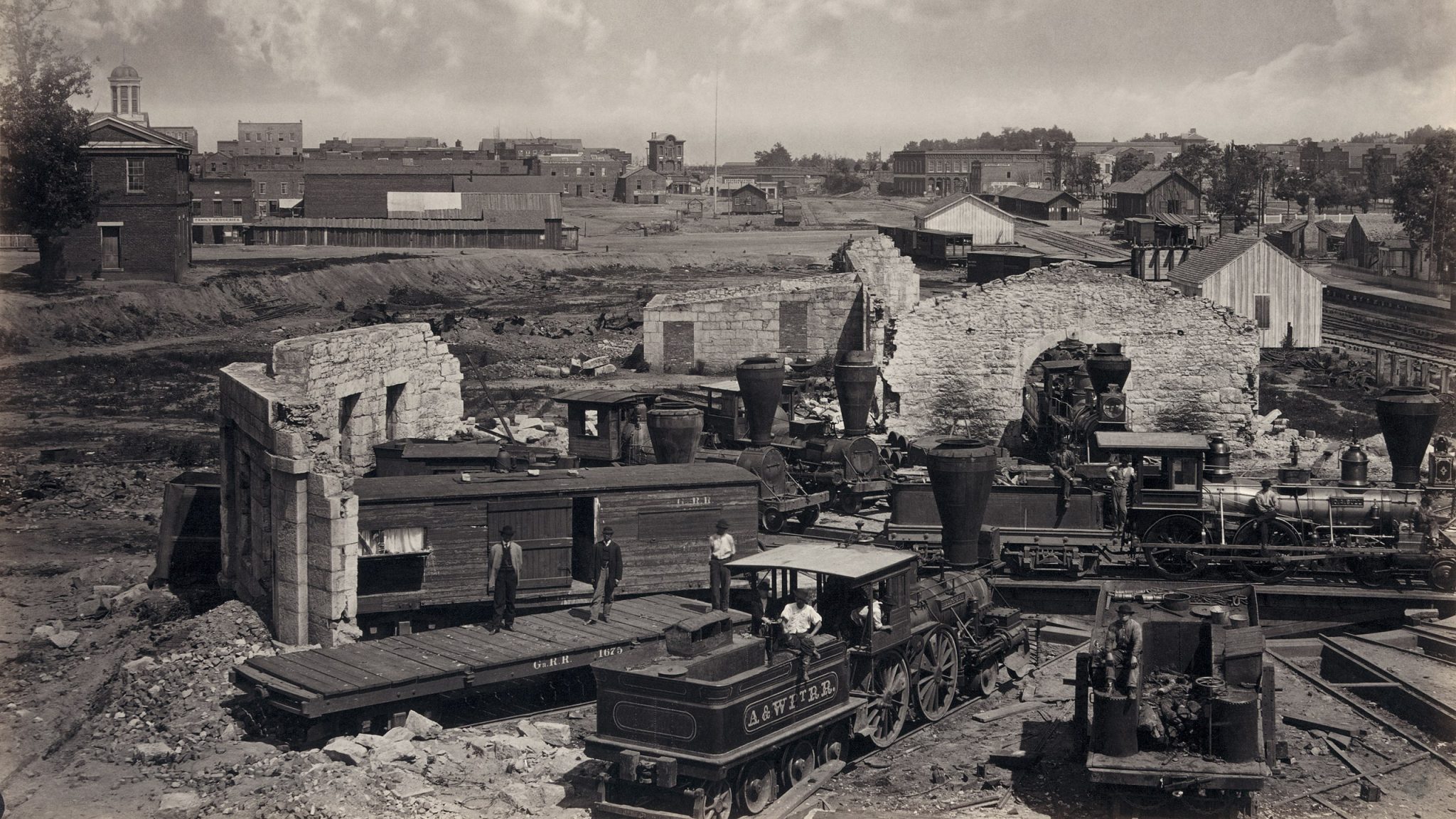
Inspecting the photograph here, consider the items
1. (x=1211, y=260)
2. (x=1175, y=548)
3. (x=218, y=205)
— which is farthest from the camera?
(x=218, y=205)

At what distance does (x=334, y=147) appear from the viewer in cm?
13338

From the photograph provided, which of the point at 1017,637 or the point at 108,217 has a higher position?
the point at 108,217

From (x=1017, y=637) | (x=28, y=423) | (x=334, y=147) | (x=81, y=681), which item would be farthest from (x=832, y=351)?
(x=334, y=147)

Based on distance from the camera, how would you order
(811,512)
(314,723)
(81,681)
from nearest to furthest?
1. (314,723)
2. (81,681)
3. (811,512)

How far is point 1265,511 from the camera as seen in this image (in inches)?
862

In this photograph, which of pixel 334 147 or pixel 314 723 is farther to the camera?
pixel 334 147

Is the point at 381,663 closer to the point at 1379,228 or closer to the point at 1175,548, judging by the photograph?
the point at 1175,548

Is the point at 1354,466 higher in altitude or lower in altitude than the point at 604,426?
lower

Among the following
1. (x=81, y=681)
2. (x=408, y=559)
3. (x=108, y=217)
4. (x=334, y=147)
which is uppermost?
(x=334, y=147)

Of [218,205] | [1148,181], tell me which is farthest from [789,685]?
[218,205]

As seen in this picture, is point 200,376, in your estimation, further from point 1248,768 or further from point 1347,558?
point 1248,768

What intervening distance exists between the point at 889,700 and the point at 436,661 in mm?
4898

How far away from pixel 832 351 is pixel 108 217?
25712 millimetres

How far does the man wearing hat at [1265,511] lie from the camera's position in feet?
71.7
